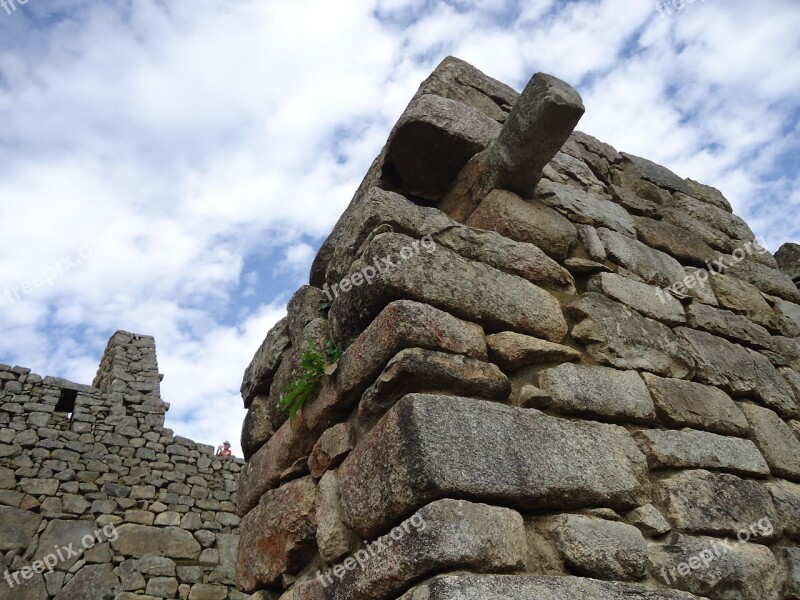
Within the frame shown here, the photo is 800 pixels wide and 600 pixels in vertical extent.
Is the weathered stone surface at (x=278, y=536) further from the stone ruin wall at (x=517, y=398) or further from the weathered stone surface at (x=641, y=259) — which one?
the weathered stone surface at (x=641, y=259)

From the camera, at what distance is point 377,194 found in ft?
9.21

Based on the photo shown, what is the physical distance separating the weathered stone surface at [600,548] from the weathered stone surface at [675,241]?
2.04m

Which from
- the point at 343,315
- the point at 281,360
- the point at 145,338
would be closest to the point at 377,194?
the point at 343,315

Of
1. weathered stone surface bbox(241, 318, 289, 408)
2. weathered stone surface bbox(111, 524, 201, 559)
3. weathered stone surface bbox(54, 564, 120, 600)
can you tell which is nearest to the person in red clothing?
weathered stone surface bbox(111, 524, 201, 559)

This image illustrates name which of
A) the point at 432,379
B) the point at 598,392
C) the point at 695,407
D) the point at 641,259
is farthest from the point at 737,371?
the point at 432,379

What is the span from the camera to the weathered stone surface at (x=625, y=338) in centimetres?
266

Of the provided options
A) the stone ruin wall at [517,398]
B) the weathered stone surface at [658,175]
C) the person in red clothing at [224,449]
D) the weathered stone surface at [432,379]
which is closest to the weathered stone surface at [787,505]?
the stone ruin wall at [517,398]

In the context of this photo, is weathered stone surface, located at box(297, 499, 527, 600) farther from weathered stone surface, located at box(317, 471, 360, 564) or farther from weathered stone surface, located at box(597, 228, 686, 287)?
weathered stone surface, located at box(597, 228, 686, 287)

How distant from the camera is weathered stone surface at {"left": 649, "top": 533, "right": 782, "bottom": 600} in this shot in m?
2.06

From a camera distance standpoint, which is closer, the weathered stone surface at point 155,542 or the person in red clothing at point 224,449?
the weathered stone surface at point 155,542

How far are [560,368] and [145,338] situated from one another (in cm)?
924

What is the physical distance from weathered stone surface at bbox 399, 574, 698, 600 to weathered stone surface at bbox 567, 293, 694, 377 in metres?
0.99

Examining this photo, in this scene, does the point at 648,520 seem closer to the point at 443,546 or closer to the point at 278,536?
the point at 443,546

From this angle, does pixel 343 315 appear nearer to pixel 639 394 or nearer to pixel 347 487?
pixel 347 487
